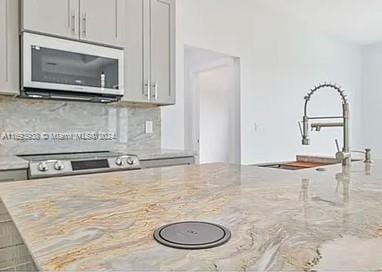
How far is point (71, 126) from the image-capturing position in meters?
2.92

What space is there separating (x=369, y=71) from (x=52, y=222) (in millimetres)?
6995

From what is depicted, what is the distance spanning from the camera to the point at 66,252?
1.90 feet

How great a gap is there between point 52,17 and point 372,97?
6.02 meters

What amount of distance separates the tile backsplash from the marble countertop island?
61.6 inches

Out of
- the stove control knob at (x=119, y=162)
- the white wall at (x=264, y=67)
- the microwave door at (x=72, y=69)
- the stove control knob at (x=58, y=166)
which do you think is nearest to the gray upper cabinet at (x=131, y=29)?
the microwave door at (x=72, y=69)

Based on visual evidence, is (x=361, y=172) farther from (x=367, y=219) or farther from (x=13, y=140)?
(x=13, y=140)

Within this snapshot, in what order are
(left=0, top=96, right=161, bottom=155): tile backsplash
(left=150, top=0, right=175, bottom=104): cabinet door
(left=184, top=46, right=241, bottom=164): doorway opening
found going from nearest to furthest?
(left=0, top=96, right=161, bottom=155): tile backsplash → (left=150, top=0, right=175, bottom=104): cabinet door → (left=184, top=46, right=241, bottom=164): doorway opening

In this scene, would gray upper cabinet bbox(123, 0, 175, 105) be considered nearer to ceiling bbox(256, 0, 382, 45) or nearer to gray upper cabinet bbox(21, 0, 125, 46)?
gray upper cabinet bbox(21, 0, 125, 46)

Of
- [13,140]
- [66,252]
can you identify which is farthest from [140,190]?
[13,140]

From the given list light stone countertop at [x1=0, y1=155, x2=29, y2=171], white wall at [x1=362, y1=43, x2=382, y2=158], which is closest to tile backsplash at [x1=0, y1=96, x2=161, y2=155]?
light stone countertop at [x1=0, y1=155, x2=29, y2=171]

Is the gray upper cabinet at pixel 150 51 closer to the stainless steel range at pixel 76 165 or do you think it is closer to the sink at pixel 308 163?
the stainless steel range at pixel 76 165

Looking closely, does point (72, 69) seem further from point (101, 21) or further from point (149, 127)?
point (149, 127)

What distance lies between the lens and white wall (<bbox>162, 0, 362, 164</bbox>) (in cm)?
373

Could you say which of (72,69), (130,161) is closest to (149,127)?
(130,161)
